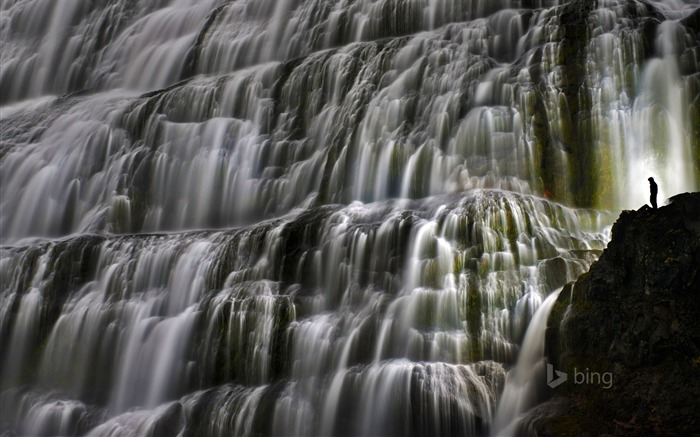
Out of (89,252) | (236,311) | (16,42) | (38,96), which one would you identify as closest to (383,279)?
(236,311)

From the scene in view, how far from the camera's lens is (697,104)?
12.8m

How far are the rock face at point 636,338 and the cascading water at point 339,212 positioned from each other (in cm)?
89

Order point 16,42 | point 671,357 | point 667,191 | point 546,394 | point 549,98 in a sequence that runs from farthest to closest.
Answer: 1. point 16,42
2. point 549,98
3. point 667,191
4. point 546,394
5. point 671,357

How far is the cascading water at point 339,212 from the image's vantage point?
1073 centimetres

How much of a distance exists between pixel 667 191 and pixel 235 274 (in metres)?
6.52

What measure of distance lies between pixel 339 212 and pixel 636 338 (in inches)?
210

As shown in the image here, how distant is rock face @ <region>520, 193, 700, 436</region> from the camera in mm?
8383

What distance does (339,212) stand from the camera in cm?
1288

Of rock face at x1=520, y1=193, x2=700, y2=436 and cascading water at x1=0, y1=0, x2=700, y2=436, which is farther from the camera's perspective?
cascading water at x1=0, y1=0, x2=700, y2=436

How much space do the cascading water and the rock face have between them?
889 millimetres

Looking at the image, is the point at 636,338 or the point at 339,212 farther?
the point at 339,212

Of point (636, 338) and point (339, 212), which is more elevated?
point (339, 212)

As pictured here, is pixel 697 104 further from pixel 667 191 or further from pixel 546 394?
pixel 546 394

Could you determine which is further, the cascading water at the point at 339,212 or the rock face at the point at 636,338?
the cascading water at the point at 339,212
